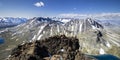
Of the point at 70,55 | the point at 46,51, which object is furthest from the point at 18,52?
the point at 70,55

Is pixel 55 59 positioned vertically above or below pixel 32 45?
below

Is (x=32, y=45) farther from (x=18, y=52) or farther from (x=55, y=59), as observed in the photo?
(x=55, y=59)

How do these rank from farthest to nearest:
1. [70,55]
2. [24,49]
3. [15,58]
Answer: [70,55]
[24,49]
[15,58]

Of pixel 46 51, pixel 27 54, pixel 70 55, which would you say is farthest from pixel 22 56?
pixel 70 55

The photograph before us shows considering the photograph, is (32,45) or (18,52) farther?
(32,45)

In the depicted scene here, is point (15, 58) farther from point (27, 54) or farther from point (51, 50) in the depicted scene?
point (51, 50)

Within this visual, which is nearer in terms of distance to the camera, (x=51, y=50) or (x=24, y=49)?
(x=24, y=49)

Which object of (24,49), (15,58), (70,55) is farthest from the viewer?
(70,55)

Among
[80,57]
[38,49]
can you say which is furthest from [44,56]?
[80,57]
